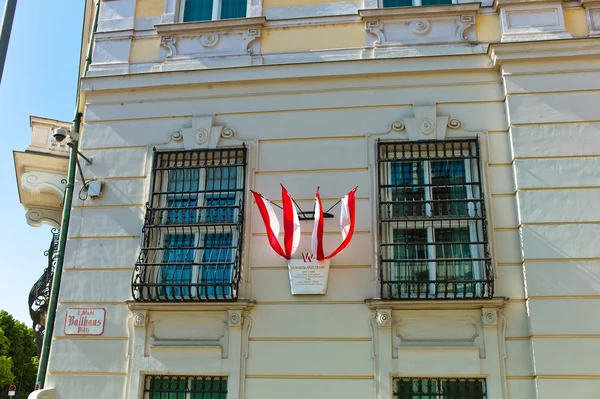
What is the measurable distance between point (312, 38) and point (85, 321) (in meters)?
5.55

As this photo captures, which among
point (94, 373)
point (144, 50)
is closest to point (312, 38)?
point (144, 50)

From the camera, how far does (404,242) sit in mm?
7762

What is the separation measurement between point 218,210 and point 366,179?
2.25 meters

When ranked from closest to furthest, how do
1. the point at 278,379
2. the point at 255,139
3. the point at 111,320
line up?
1. the point at 278,379
2. the point at 111,320
3. the point at 255,139

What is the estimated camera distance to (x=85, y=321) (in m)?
Answer: 7.97

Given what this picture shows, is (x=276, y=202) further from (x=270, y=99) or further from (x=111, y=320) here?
(x=111, y=320)

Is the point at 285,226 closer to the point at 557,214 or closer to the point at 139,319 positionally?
the point at 139,319

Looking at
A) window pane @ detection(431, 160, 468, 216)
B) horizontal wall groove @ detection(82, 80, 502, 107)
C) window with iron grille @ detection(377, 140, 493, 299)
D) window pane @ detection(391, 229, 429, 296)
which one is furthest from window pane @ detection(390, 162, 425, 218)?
horizontal wall groove @ detection(82, 80, 502, 107)

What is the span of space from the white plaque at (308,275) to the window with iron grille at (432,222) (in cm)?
79

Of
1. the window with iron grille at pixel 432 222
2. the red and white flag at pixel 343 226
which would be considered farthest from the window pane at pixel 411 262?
the red and white flag at pixel 343 226

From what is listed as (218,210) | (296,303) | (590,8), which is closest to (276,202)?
(218,210)

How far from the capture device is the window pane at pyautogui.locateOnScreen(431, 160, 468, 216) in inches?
306

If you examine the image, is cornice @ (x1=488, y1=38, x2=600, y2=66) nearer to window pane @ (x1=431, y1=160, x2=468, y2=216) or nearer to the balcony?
window pane @ (x1=431, y1=160, x2=468, y2=216)

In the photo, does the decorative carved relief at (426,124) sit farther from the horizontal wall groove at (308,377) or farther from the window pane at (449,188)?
the horizontal wall groove at (308,377)
